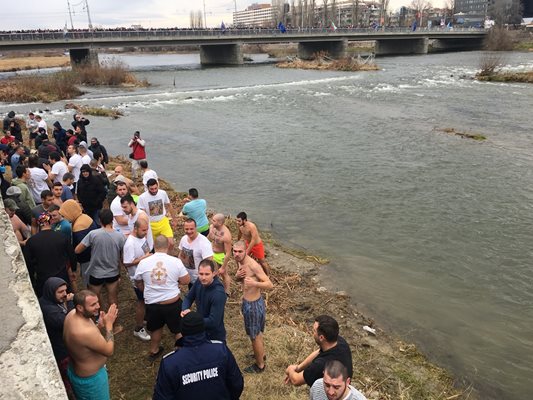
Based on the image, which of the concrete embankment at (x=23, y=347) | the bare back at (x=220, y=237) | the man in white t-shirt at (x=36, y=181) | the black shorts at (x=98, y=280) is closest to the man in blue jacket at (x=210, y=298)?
the concrete embankment at (x=23, y=347)

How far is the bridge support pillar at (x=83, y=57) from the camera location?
56294mm

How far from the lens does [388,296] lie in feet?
28.7

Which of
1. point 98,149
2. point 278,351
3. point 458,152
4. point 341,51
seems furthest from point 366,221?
point 341,51

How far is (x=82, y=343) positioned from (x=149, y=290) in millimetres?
1418

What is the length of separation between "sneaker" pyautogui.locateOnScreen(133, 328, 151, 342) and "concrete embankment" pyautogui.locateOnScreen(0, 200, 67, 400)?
242 centimetres

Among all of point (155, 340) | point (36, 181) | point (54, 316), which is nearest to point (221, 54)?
point (36, 181)

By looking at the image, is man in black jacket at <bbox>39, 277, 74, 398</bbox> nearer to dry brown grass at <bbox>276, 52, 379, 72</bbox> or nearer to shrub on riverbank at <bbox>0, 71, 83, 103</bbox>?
shrub on riverbank at <bbox>0, 71, 83, 103</bbox>

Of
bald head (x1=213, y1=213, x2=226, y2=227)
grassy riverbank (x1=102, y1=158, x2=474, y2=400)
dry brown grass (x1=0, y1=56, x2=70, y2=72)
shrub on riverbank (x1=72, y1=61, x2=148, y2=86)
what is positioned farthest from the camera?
dry brown grass (x1=0, y1=56, x2=70, y2=72)

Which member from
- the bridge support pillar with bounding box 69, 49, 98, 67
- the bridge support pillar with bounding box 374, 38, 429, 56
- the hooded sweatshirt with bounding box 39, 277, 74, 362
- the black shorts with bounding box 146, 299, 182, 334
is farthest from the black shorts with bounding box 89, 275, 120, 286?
the bridge support pillar with bounding box 374, 38, 429, 56

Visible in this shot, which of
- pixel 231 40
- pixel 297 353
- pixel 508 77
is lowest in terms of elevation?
pixel 297 353

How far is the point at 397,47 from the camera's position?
284ft

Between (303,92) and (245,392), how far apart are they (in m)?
36.4

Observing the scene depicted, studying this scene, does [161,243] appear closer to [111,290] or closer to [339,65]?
[111,290]

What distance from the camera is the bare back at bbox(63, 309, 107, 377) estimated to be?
3967 mm
